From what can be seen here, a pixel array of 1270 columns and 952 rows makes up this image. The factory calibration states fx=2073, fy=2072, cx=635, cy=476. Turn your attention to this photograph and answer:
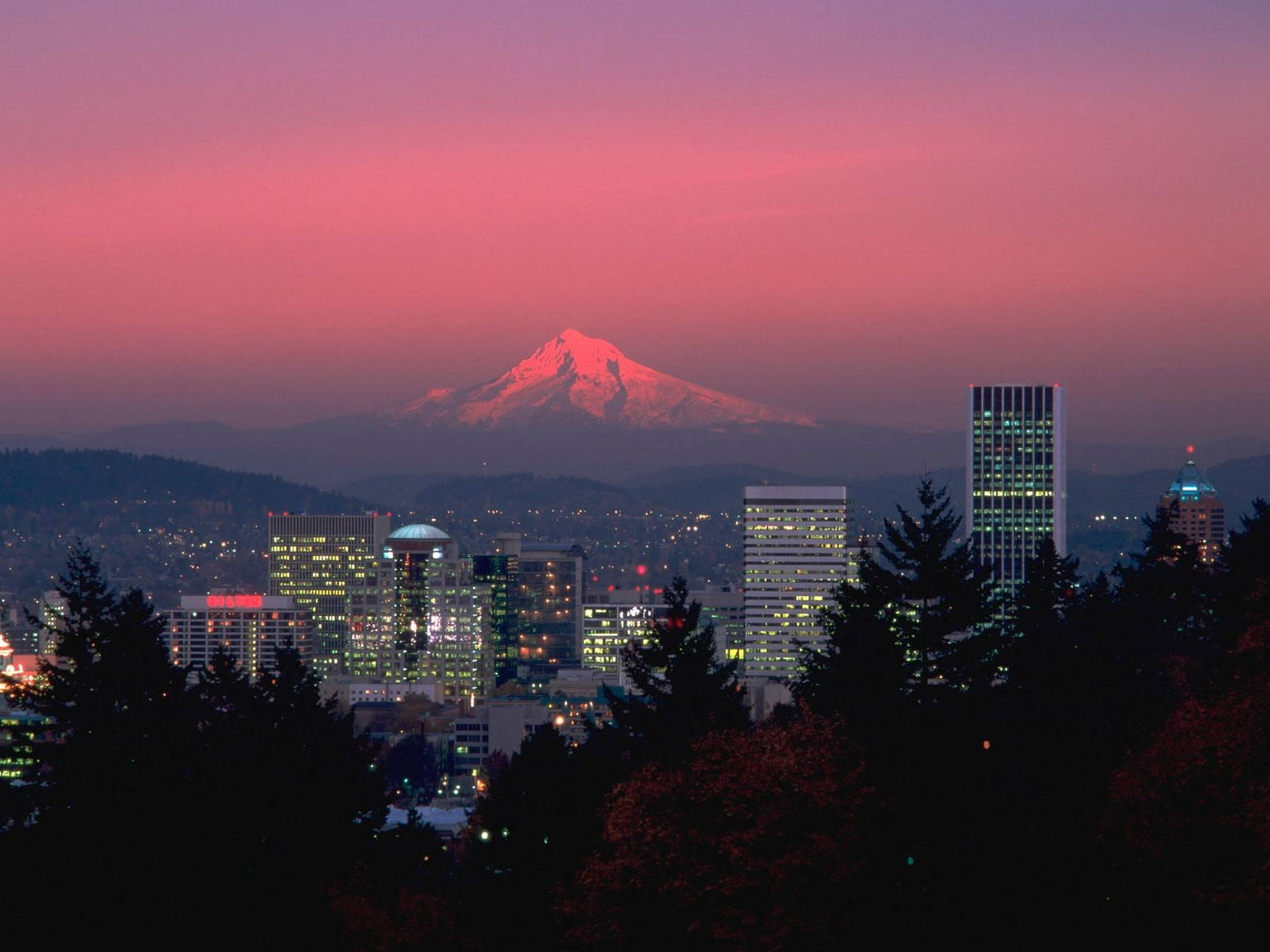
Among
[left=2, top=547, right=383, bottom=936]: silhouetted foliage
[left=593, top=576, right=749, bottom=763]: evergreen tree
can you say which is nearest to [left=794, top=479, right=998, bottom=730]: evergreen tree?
[left=593, top=576, right=749, bottom=763]: evergreen tree

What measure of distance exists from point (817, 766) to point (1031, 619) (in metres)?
18.0

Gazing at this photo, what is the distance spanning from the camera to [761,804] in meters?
29.7

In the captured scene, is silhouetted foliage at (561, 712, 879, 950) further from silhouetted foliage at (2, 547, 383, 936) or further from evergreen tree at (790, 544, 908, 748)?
Answer: silhouetted foliage at (2, 547, 383, 936)

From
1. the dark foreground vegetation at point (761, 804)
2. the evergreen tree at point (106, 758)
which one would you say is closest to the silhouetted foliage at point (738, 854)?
the dark foreground vegetation at point (761, 804)

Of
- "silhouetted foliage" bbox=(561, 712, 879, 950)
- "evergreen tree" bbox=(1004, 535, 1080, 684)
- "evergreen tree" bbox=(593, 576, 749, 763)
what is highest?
"evergreen tree" bbox=(1004, 535, 1080, 684)

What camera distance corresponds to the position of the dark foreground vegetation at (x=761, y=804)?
28.3m

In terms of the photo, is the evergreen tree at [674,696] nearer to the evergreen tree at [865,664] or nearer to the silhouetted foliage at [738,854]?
the evergreen tree at [865,664]

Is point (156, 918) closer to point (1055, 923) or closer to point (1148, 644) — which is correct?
point (1055, 923)

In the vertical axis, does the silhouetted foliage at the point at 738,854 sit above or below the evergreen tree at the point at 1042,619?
below

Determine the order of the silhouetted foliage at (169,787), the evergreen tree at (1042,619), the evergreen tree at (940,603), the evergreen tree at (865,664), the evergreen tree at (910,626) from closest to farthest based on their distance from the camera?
the silhouetted foliage at (169,787) → the evergreen tree at (865,664) → the evergreen tree at (1042,619) → the evergreen tree at (910,626) → the evergreen tree at (940,603)

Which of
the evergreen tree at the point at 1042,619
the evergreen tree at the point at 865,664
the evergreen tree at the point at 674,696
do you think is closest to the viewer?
the evergreen tree at the point at 865,664

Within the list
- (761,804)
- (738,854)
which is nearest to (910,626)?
(761,804)

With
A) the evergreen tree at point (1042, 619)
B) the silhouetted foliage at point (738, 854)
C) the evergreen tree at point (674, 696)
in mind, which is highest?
the evergreen tree at point (1042, 619)

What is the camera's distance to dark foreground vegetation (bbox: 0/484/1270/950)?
2833 centimetres
